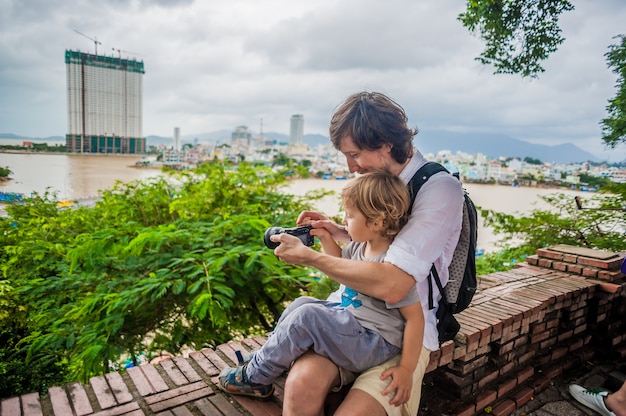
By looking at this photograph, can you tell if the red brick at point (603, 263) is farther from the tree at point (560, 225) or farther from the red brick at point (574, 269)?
the tree at point (560, 225)

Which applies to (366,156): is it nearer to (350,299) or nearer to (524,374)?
(350,299)

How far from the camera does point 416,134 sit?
4.92 feet

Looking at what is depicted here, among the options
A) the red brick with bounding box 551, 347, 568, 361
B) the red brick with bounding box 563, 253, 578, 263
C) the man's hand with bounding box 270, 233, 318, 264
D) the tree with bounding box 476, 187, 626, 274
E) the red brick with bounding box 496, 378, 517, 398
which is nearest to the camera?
the man's hand with bounding box 270, 233, 318, 264

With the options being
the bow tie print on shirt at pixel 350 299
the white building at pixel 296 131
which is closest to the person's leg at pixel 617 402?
the bow tie print on shirt at pixel 350 299

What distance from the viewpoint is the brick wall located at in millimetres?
1798

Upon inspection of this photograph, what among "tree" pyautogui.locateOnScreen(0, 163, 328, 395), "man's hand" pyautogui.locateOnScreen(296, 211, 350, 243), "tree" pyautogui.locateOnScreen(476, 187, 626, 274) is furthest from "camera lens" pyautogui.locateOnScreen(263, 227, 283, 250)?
"tree" pyautogui.locateOnScreen(476, 187, 626, 274)

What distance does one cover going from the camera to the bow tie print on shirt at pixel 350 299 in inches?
52.1

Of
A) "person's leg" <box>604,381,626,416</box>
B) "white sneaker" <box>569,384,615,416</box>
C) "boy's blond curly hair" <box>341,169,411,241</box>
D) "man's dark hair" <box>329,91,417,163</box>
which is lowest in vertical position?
"white sneaker" <box>569,384,615,416</box>

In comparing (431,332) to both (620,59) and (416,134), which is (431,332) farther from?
(620,59)

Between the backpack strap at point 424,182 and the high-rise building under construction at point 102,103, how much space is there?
15.9 m

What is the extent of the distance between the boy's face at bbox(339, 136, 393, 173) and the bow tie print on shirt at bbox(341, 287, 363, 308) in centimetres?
46

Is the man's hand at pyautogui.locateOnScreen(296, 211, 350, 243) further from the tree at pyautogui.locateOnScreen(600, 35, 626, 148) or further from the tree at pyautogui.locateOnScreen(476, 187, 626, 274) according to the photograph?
the tree at pyautogui.locateOnScreen(600, 35, 626, 148)

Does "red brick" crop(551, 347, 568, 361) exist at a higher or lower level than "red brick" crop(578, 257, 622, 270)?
lower

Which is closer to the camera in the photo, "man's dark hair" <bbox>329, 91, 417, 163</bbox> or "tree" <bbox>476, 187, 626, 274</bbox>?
"man's dark hair" <bbox>329, 91, 417, 163</bbox>
